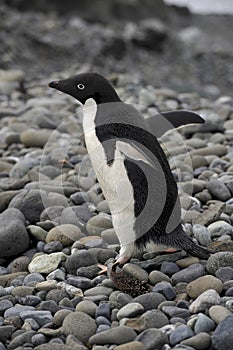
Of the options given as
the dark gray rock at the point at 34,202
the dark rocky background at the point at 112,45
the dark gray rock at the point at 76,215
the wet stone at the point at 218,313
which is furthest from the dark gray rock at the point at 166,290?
the dark rocky background at the point at 112,45

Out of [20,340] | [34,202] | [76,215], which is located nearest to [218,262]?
[20,340]

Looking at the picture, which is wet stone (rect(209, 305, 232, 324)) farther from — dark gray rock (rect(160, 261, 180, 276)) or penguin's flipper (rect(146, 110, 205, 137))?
penguin's flipper (rect(146, 110, 205, 137))

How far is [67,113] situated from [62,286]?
3.41 m

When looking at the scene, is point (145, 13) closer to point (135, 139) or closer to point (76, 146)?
point (76, 146)

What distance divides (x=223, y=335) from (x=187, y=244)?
734 mm

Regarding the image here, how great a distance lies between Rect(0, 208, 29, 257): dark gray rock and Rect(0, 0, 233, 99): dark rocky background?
535 centimetres

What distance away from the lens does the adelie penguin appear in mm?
3035

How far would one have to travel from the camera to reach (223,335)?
240 centimetres

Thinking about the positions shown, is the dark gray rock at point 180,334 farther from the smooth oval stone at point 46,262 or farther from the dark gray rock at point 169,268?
the smooth oval stone at point 46,262

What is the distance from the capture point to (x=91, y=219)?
3.61 metres

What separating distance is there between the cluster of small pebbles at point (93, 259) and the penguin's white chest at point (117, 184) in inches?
7.6

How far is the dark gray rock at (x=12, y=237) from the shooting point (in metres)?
3.40

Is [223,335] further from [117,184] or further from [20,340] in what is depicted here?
[117,184]

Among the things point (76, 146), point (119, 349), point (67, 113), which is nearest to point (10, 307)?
point (119, 349)
